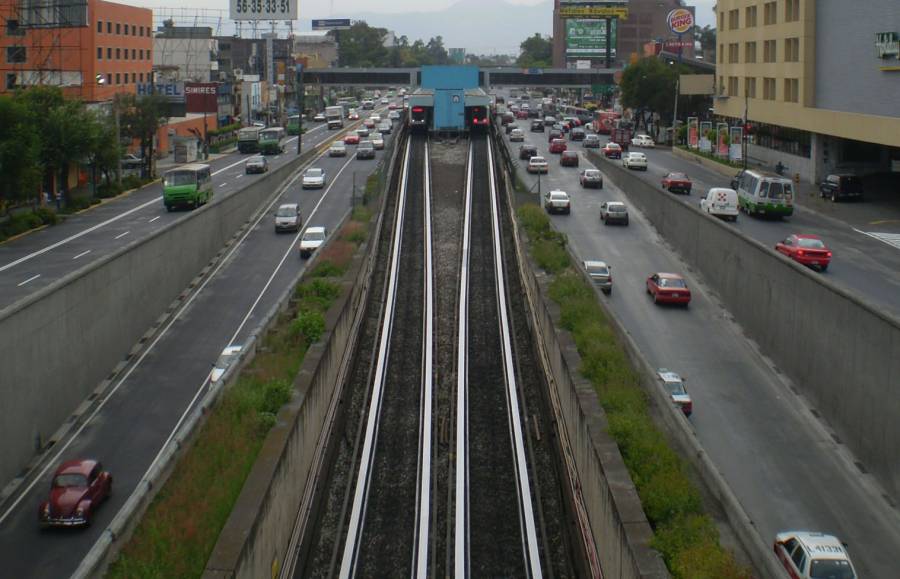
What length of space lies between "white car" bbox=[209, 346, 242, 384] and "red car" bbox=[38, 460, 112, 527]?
19.1ft

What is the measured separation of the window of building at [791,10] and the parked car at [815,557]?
48.4 m

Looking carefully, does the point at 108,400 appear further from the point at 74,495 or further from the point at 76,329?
the point at 74,495

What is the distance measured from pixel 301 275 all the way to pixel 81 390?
351 inches

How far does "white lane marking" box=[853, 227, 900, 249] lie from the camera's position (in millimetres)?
39656

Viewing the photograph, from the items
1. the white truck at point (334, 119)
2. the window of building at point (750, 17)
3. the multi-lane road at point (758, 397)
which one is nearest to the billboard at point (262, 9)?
the white truck at point (334, 119)

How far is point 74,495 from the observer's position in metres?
19.1

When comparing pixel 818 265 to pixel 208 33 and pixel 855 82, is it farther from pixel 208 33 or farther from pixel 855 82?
pixel 208 33

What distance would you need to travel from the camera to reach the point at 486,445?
77.9ft

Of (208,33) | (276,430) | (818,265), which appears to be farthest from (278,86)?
(276,430)

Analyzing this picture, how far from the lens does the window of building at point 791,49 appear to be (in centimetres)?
5878

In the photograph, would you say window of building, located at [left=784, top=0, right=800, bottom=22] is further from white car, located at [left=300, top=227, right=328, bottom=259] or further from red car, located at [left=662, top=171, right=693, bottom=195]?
white car, located at [left=300, top=227, right=328, bottom=259]

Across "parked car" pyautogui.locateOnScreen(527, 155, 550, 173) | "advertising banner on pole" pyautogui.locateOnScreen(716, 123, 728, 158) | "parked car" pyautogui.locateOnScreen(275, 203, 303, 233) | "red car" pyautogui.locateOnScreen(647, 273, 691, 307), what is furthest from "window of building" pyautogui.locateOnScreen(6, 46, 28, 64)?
"red car" pyautogui.locateOnScreen(647, 273, 691, 307)

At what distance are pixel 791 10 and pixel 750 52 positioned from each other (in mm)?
9105

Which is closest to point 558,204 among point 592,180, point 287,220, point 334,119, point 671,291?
Answer: point 592,180
